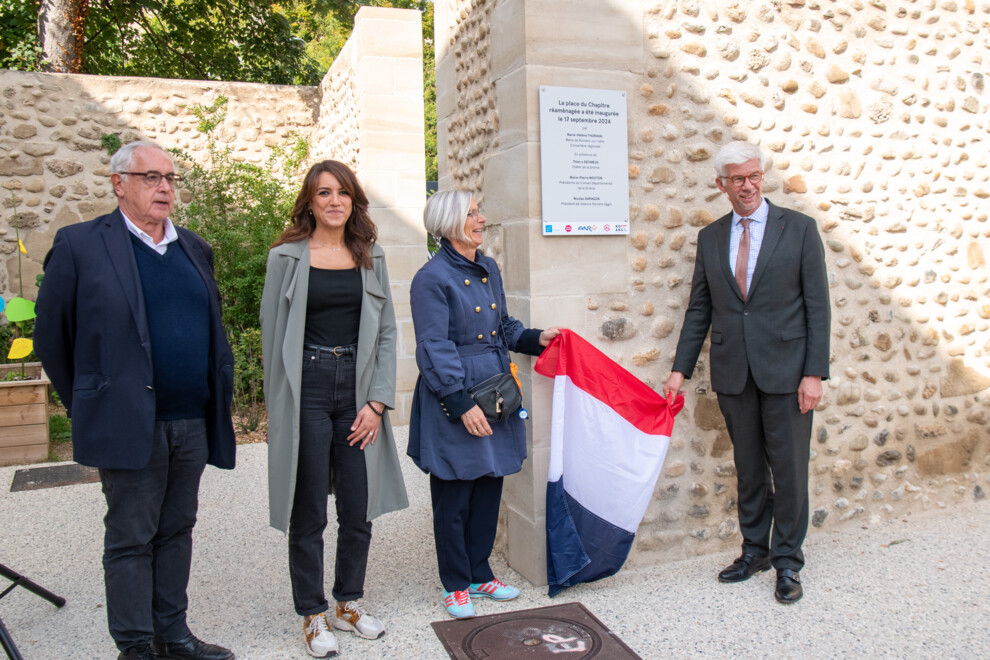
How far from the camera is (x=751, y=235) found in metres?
3.30

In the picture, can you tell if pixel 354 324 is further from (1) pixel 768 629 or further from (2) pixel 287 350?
(1) pixel 768 629

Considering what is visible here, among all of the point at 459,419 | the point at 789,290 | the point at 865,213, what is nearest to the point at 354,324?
the point at 459,419

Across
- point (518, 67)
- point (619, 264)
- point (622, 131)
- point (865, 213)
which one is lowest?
point (619, 264)

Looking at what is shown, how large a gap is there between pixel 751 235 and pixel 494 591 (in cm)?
187

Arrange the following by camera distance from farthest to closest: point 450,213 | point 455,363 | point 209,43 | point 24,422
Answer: point 209,43, point 24,422, point 450,213, point 455,363

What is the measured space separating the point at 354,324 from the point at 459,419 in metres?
0.54

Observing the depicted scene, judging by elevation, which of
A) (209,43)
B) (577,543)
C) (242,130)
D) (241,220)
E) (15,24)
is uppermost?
(209,43)

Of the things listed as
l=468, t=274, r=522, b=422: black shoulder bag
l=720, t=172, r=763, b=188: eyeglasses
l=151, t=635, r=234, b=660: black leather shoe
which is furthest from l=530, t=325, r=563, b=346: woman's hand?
l=151, t=635, r=234, b=660: black leather shoe

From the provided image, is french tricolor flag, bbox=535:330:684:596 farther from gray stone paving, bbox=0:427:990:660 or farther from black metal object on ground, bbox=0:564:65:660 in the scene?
black metal object on ground, bbox=0:564:65:660

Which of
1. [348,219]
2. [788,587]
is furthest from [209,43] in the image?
[788,587]

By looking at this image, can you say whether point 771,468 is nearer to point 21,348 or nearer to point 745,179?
point 745,179

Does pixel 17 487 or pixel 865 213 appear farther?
pixel 17 487

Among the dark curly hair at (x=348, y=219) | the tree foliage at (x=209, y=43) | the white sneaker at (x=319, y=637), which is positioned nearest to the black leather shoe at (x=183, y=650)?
the white sneaker at (x=319, y=637)

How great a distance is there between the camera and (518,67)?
3.27 meters
